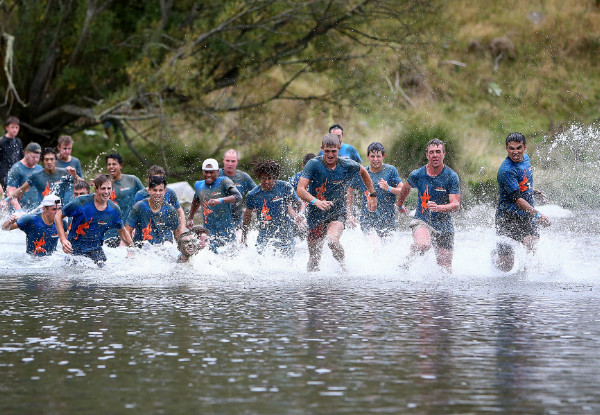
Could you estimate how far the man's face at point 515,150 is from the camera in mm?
10773

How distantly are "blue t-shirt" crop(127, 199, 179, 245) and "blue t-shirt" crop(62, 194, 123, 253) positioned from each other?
0.56 metres

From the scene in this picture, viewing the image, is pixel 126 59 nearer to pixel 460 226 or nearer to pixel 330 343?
pixel 460 226

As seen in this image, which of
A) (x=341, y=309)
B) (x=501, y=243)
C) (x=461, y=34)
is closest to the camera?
(x=341, y=309)

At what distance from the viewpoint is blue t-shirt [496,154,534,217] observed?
10703 millimetres

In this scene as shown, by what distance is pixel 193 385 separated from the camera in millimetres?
5871

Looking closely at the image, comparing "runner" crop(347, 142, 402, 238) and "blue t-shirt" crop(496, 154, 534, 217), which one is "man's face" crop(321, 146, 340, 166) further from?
"runner" crop(347, 142, 402, 238)

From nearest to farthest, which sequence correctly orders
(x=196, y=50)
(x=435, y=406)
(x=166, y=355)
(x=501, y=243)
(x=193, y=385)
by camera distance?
(x=435, y=406), (x=193, y=385), (x=166, y=355), (x=501, y=243), (x=196, y=50)

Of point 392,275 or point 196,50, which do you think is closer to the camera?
point 392,275

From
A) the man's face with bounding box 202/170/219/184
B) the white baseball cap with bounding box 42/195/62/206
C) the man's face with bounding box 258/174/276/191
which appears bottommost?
the white baseball cap with bounding box 42/195/62/206

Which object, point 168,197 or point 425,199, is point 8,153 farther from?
point 425,199

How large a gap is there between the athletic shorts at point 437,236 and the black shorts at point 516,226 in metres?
0.50

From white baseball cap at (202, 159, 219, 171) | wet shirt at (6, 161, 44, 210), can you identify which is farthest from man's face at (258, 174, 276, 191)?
wet shirt at (6, 161, 44, 210)

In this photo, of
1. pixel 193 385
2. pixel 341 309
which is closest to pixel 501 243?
pixel 341 309

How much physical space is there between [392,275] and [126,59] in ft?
42.9
